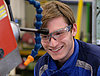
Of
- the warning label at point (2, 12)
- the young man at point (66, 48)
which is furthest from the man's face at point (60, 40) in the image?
the warning label at point (2, 12)

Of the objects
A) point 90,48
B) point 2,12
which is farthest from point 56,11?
point 2,12

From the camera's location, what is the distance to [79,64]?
850 millimetres

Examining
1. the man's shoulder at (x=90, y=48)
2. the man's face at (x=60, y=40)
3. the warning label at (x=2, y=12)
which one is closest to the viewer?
the warning label at (x=2, y=12)

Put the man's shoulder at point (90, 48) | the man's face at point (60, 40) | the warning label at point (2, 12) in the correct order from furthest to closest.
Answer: the man's shoulder at point (90, 48) → the man's face at point (60, 40) → the warning label at point (2, 12)

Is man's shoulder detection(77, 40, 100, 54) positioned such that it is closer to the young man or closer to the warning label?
the young man

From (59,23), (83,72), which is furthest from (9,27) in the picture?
(83,72)

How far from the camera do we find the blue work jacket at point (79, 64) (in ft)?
2.65

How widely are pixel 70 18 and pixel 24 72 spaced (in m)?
1.84

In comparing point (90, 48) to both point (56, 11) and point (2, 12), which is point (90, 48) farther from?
point (2, 12)

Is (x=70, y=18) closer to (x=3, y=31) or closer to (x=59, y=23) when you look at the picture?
(x=59, y=23)

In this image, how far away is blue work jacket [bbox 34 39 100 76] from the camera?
31.8 inches

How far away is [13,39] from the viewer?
346mm

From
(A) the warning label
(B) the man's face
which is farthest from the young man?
(A) the warning label

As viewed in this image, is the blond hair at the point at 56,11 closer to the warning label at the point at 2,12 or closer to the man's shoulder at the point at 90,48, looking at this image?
the man's shoulder at the point at 90,48
